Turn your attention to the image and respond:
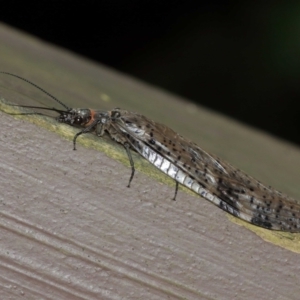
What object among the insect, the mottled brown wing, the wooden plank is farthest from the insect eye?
the wooden plank

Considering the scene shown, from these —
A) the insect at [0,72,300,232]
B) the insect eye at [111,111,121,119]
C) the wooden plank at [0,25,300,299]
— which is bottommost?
the wooden plank at [0,25,300,299]

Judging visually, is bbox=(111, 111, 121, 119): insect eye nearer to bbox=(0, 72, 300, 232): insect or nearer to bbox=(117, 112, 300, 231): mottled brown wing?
bbox=(0, 72, 300, 232): insect

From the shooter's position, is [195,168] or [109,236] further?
[195,168]

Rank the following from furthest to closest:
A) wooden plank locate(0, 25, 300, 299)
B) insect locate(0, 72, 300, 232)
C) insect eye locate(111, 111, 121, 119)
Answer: insect eye locate(111, 111, 121, 119) < insect locate(0, 72, 300, 232) < wooden plank locate(0, 25, 300, 299)

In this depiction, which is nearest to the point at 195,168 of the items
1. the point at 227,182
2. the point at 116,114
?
the point at 227,182

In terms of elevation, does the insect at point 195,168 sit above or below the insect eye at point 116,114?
below

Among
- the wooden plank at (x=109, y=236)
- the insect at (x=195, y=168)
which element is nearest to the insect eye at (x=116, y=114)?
the insect at (x=195, y=168)

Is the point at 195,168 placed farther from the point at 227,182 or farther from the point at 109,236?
the point at 109,236

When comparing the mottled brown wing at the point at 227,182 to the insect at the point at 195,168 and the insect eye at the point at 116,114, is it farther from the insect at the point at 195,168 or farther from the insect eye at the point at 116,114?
the insect eye at the point at 116,114
